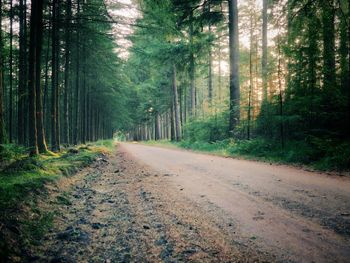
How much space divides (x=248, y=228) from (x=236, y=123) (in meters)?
14.1

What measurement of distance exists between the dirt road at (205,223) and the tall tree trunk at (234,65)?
427 inches

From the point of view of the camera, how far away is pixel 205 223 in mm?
3627

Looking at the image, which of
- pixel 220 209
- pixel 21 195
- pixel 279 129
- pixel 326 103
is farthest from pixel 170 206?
pixel 279 129

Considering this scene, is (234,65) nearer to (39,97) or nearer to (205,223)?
(39,97)

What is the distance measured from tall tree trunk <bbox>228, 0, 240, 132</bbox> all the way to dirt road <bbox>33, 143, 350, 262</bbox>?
10848 millimetres

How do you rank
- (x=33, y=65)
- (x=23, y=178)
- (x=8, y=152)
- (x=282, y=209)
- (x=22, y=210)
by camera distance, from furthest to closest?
(x=33, y=65), (x=8, y=152), (x=23, y=178), (x=282, y=209), (x=22, y=210)

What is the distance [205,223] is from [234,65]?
1505 centimetres

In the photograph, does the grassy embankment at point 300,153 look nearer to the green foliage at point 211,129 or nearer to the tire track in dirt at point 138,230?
the green foliage at point 211,129

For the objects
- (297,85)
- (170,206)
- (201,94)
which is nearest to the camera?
(170,206)

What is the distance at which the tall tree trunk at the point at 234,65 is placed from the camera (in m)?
16.6

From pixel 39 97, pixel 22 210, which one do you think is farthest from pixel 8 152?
pixel 22 210

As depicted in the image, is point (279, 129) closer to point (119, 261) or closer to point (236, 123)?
point (236, 123)

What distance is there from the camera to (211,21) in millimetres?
17266

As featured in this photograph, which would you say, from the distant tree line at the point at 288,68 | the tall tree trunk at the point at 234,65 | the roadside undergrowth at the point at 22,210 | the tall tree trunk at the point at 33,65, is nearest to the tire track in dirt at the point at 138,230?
the roadside undergrowth at the point at 22,210
